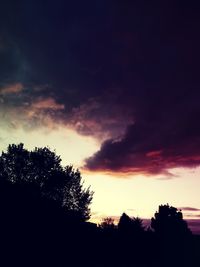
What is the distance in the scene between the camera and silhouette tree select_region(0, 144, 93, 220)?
4828 cm

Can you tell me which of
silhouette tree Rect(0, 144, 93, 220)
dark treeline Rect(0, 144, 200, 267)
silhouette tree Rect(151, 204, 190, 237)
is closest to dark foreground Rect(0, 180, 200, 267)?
dark treeline Rect(0, 144, 200, 267)

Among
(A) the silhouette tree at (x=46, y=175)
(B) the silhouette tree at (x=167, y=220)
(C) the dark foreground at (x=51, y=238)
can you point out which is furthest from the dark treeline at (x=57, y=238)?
(B) the silhouette tree at (x=167, y=220)

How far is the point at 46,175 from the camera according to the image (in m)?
50.1

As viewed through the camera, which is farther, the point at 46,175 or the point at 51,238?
the point at 46,175

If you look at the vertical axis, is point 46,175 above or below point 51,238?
above

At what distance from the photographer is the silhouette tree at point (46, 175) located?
48.3m

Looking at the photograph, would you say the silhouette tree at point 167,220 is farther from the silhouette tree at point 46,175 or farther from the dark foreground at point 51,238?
the dark foreground at point 51,238

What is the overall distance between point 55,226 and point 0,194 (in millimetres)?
4898

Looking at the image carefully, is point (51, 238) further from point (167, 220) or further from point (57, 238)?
point (167, 220)

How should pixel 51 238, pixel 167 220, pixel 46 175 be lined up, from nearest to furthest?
pixel 51 238 < pixel 46 175 < pixel 167 220

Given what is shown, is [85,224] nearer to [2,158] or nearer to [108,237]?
[108,237]

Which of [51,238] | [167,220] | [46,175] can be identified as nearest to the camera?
[51,238]

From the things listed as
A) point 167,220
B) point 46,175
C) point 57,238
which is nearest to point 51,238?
Result: point 57,238

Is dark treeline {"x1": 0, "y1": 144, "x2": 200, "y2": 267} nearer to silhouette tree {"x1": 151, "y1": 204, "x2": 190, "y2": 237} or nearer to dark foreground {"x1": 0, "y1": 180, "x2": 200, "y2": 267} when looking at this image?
dark foreground {"x1": 0, "y1": 180, "x2": 200, "y2": 267}
